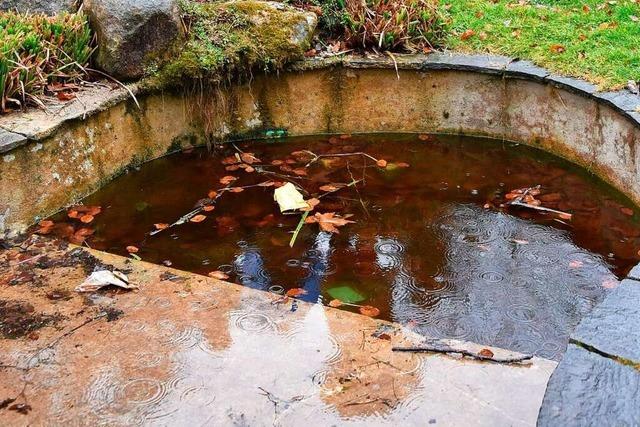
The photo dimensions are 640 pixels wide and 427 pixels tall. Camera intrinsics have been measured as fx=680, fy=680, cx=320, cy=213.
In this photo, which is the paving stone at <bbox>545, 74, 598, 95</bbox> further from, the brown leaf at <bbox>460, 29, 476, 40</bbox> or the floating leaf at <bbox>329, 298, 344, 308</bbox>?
the floating leaf at <bbox>329, 298, 344, 308</bbox>

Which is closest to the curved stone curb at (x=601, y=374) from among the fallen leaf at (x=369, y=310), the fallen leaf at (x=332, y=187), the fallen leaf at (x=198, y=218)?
the fallen leaf at (x=369, y=310)

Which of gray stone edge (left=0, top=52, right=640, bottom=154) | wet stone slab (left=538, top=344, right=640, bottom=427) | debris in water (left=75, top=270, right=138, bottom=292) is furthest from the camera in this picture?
gray stone edge (left=0, top=52, right=640, bottom=154)

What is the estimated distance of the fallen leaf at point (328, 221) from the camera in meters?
4.29

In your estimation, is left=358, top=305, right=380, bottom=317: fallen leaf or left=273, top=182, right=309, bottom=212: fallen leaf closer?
left=358, top=305, right=380, bottom=317: fallen leaf

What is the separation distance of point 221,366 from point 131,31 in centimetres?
306

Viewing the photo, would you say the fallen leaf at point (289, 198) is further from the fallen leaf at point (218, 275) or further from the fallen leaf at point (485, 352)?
the fallen leaf at point (485, 352)

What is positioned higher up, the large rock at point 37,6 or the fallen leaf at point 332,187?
the large rock at point 37,6

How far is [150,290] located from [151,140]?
7.40ft

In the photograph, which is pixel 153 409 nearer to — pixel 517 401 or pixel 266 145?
pixel 517 401

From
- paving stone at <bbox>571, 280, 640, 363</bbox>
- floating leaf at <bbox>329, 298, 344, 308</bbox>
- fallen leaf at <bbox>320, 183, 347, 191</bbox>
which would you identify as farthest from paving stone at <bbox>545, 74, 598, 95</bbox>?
paving stone at <bbox>571, 280, 640, 363</bbox>

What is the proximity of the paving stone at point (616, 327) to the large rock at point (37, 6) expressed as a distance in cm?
479

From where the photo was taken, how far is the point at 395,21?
578 centimetres

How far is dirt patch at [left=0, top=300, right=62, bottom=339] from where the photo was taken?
9.69ft

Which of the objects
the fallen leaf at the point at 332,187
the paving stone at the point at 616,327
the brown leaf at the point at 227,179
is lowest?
the brown leaf at the point at 227,179
